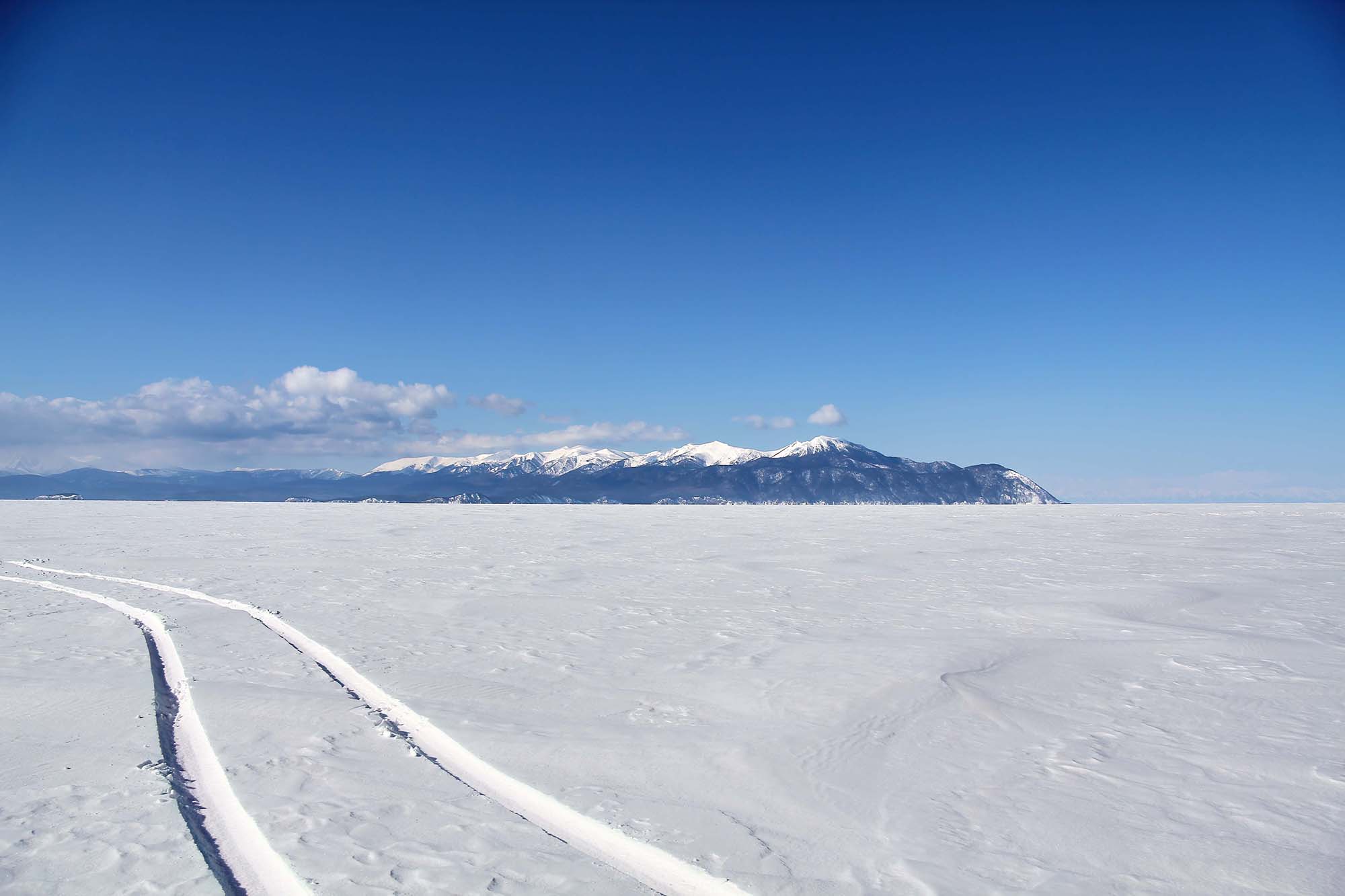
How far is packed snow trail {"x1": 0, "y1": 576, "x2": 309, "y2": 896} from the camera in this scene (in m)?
4.10

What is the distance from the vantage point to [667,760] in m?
5.96

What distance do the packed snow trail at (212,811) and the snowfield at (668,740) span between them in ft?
0.07

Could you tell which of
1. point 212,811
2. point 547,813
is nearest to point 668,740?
point 547,813

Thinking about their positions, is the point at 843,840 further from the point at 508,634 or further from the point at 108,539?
the point at 108,539

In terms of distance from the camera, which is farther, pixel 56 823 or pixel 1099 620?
pixel 1099 620

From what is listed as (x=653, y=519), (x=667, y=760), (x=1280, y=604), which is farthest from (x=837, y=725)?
(x=653, y=519)

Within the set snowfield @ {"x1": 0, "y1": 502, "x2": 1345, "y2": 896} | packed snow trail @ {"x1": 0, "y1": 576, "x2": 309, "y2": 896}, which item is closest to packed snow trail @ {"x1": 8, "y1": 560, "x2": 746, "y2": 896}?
snowfield @ {"x1": 0, "y1": 502, "x2": 1345, "y2": 896}

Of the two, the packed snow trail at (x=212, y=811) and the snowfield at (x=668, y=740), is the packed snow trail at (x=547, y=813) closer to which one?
the snowfield at (x=668, y=740)

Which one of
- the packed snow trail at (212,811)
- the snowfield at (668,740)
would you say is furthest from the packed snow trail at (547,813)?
the packed snow trail at (212,811)

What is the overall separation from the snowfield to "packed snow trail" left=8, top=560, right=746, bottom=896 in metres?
0.02

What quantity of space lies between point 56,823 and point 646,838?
12.6ft

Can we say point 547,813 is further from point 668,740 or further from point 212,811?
point 212,811

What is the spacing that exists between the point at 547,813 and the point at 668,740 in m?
1.71

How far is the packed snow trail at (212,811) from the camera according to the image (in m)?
4.10
